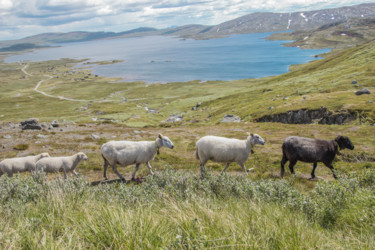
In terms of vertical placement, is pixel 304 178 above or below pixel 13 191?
below

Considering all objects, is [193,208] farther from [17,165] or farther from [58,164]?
[17,165]

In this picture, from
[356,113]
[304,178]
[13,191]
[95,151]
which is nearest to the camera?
[13,191]

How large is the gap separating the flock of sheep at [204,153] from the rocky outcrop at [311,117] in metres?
32.3

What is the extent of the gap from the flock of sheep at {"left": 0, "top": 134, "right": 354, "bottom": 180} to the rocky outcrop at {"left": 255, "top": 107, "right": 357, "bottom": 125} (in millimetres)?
32281

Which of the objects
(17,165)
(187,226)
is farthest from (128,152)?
(187,226)

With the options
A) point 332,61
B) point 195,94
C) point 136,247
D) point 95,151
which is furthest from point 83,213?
point 332,61

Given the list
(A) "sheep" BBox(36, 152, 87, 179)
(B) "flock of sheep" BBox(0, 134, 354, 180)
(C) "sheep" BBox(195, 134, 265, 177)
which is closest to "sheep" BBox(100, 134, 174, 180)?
(B) "flock of sheep" BBox(0, 134, 354, 180)

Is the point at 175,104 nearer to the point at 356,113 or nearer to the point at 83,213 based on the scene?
the point at 356,113

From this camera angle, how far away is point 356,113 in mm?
42344

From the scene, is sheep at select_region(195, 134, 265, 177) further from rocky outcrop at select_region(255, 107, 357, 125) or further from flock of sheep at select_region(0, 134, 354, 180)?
rocky outcrop at select_region(255, 107, 357, 125)

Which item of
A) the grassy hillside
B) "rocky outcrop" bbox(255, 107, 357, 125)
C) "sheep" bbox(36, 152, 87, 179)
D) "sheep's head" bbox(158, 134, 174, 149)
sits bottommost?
"rocky outcrop" bbox(255, 107, 357, 125)

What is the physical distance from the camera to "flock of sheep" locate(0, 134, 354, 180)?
15.7 m

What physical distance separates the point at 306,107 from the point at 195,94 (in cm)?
7787

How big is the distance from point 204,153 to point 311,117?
134 ft
